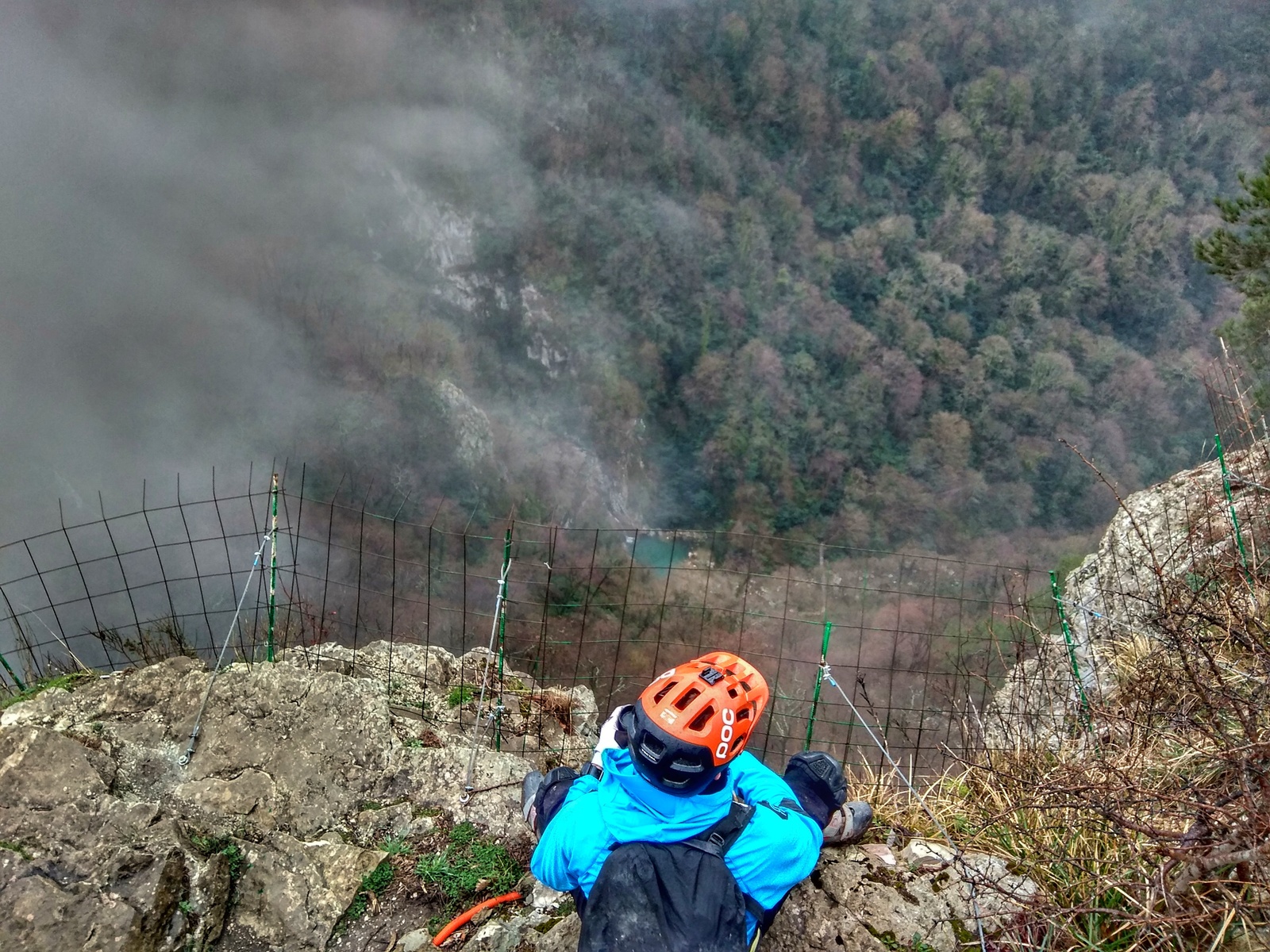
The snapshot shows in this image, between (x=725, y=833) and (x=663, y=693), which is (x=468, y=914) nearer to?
(x=725, y=833)

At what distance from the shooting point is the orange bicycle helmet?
199 cm

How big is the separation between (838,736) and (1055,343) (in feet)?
167

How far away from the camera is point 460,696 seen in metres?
4.43

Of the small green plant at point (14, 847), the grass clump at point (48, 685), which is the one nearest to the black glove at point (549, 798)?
the small green plant at point (14, 847)

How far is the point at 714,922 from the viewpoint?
1922 mm

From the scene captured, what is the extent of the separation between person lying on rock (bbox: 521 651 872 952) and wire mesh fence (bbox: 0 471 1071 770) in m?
1.61

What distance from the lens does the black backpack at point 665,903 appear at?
190cm

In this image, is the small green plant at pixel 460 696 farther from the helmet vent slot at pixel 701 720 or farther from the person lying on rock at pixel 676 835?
the helmet vent slot at pixel 701 720

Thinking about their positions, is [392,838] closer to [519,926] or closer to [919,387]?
[519,926]

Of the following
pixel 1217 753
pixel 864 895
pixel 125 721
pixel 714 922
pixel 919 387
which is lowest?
pixel 919 387

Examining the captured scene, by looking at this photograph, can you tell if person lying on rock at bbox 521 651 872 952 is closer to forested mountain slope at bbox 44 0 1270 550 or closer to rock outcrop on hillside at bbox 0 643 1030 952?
rock outcrop on hillside at bbox 0 643 1030 952

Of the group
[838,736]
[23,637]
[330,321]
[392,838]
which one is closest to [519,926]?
[392,838]

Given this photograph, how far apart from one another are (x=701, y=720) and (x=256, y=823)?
7.41 ft

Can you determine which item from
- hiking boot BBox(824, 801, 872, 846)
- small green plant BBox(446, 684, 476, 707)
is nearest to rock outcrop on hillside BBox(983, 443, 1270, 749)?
hiking boot BBox(824, 801, 872, 846)
